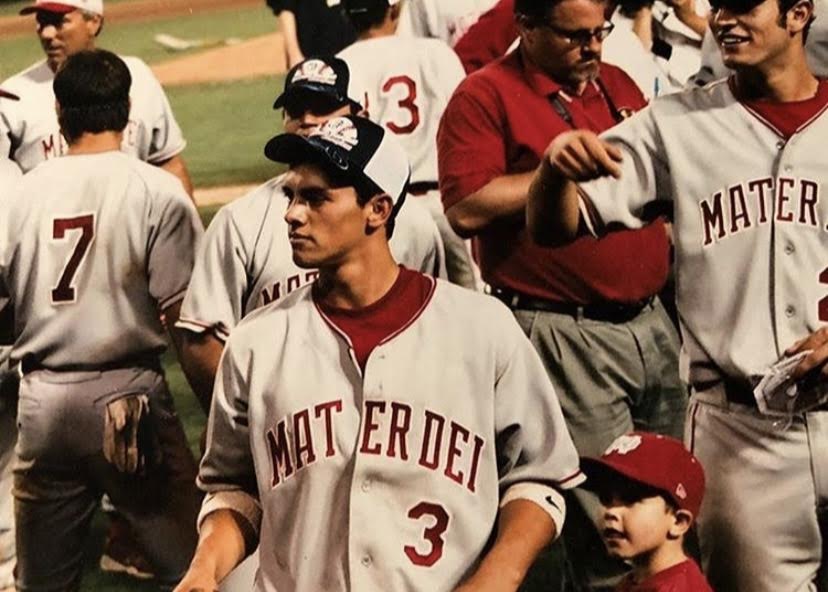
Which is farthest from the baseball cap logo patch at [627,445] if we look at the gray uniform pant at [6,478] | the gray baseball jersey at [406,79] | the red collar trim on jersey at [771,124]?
the gray uniform pant at [6,478]

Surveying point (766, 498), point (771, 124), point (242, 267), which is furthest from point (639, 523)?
point (242, 267)

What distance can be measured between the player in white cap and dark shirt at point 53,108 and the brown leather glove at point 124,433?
1.32m

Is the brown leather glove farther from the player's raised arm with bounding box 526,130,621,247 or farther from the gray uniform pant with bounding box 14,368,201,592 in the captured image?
the player's raised arm with bounding box 526,130,621,247

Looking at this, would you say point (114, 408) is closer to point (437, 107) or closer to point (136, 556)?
point (136, 556)

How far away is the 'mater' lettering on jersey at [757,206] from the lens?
3.71 meters

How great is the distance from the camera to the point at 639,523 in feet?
12.3

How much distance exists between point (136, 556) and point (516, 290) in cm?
204

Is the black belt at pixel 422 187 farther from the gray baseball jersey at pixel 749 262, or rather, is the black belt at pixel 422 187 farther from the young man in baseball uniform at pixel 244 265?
the gray baseball jersey at pixel 749 262

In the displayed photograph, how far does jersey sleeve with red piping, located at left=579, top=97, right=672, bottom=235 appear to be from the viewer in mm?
3730

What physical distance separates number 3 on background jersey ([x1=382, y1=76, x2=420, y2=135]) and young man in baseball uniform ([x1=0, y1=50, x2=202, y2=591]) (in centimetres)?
157

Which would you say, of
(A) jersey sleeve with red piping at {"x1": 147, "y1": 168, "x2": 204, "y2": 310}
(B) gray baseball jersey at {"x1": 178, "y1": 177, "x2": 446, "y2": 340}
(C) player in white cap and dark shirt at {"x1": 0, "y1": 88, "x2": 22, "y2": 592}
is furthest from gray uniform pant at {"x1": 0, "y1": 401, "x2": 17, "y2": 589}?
(B) gray baseball jersey at {"x1": 178, "y1": 177, "x2": 446, "y2": 340}

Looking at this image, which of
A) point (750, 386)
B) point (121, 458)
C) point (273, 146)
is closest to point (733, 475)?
point (750, 386)

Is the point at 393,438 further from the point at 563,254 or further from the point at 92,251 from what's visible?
the point at 92,251

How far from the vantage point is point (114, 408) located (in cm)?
494
